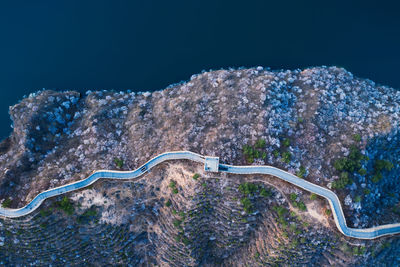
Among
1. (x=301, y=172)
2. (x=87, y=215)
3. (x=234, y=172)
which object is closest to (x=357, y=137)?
(x=301, y=172)

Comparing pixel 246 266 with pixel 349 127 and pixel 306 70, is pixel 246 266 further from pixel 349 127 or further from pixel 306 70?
pixel 306 70

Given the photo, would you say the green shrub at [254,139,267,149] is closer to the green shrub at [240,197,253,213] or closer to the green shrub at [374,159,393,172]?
the green shrub at [240,197,253,213]

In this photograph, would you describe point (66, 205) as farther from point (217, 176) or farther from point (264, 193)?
point (264, 193)

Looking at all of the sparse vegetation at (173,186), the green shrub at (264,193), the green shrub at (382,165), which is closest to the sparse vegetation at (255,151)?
the green shrub at (264,193)

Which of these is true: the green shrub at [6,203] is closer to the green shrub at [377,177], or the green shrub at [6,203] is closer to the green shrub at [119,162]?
the green shrub at [119,162]

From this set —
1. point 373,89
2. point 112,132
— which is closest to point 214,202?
point 112,132
